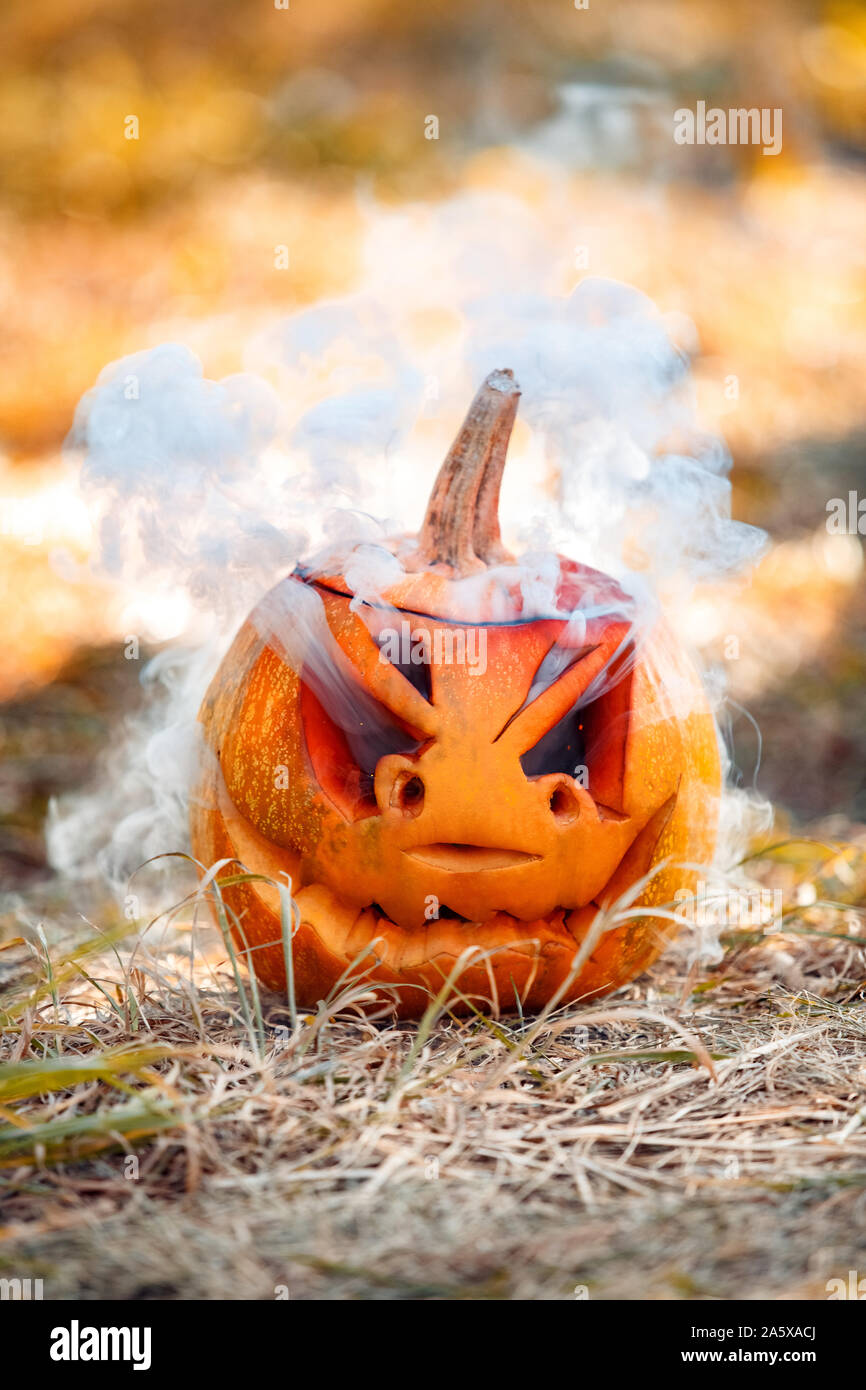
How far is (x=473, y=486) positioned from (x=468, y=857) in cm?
61

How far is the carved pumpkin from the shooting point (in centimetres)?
183

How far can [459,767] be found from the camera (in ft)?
5.91

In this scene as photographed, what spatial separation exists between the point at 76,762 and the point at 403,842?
2.23m

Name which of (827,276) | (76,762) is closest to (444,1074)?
(76,762)

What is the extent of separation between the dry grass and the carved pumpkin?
0.46 ft

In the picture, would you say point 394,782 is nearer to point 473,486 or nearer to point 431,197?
point 473,486

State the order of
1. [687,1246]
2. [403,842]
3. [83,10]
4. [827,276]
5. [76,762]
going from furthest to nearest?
[83,10] → [827,276] → [76,762] → [403,842] → [687,1246]

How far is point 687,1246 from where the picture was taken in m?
1.32

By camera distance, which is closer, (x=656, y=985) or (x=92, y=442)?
(x=92, y=442)

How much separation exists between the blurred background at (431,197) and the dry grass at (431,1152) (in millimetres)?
2670

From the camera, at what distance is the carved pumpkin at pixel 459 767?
1826 mm

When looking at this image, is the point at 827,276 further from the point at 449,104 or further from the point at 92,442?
the point at 92,442

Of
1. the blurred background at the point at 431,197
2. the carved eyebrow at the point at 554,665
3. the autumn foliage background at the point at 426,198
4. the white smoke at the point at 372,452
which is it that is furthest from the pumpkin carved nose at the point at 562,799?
the blurred background at the point at 431,197

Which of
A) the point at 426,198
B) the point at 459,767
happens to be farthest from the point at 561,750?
the point at 426,198
